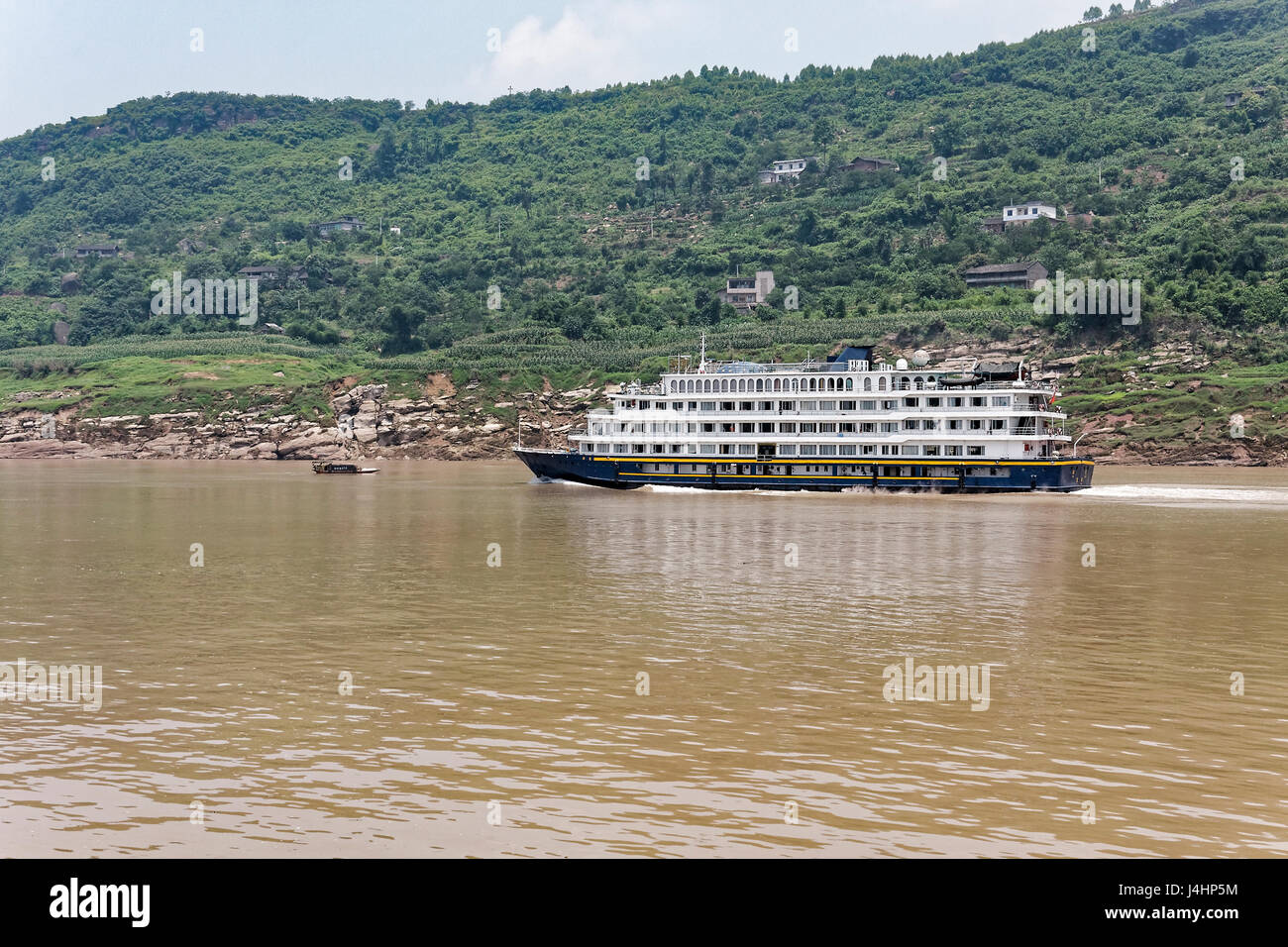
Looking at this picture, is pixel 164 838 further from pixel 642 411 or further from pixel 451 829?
pixel 642 411

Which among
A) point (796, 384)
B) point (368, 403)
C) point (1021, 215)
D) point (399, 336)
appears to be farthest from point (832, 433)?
point (1021, 215)

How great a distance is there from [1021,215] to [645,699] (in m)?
170

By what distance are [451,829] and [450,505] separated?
55.0 m

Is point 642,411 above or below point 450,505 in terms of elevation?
above

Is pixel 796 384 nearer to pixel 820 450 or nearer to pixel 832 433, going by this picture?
pixel 832 433

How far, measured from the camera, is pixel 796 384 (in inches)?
3457

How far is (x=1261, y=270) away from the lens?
13725 cm

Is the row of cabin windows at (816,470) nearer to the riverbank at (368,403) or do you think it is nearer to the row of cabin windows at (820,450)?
the row of cabin windows at (820,450)

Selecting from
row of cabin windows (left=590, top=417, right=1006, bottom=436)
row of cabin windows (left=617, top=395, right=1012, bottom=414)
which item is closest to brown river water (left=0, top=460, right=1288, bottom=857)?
row of cabin windows (left=590, top=417, right=1006, bottom=436)

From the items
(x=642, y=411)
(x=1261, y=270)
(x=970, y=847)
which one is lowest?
(x=970, y=847)

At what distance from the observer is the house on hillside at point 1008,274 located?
156m

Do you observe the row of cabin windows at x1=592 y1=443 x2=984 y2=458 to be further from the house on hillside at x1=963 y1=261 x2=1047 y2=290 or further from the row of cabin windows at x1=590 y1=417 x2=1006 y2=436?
the house on hillside at x1=963 y1=261 x2=1047 y2=290

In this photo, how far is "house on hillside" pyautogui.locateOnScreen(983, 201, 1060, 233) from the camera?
582 feet
